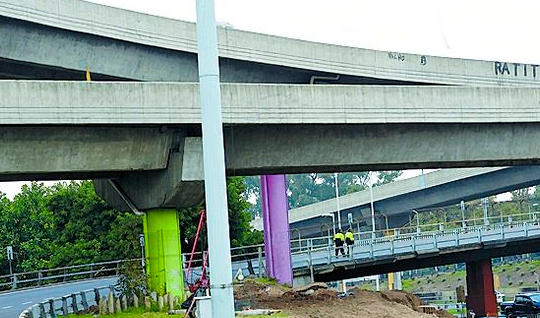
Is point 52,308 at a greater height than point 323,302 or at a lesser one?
greater

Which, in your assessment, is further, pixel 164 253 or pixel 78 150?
pixel 164 253

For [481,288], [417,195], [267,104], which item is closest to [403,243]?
[481,288]

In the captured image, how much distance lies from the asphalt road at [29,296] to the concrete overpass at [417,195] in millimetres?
37937

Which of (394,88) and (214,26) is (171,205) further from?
(214,26)

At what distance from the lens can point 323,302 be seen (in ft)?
97.8

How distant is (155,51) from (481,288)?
22479mm

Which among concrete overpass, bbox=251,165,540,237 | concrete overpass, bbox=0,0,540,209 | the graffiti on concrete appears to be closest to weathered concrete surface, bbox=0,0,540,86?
concrete overpass, bbox=0,0,540,209

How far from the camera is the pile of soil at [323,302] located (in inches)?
1088

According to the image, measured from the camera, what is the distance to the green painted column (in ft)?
96.2

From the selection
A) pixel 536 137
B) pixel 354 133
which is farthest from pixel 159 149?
pixel 536 137

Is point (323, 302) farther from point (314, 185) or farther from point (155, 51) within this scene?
point (314, 185)

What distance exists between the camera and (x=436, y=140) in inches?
1264

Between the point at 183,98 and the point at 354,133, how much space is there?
19.4 feet

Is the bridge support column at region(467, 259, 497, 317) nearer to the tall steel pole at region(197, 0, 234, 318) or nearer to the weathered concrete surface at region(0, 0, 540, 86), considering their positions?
the weathered concrete surface at region(0, 0, 540, 86)
